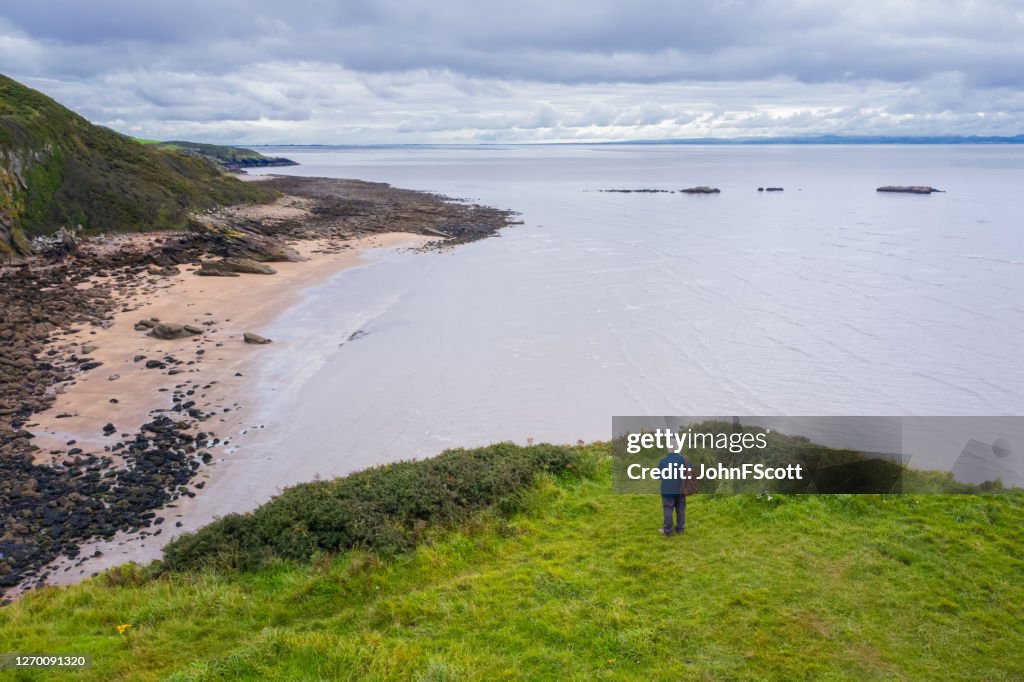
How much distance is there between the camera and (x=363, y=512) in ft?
43.4

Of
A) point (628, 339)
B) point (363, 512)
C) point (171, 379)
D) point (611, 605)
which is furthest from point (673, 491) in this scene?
point (171, 379)

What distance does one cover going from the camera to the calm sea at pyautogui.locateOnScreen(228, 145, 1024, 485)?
22.5 metres

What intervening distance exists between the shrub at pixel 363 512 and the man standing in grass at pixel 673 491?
11.3ft

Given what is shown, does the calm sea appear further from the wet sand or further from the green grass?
the green grass

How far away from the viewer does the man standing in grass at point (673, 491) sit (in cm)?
1220

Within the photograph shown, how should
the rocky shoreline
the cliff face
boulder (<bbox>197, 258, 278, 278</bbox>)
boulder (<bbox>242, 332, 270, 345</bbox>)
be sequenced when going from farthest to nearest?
the cliff face
boulder (<bbox>197, 258, 278, 278</bbox>)
boulder (<bbox>242, 332, 270, 345</bbox>)
the rocky shoreline

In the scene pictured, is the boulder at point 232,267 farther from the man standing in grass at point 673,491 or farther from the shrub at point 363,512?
the man standing in grass at point 673,491

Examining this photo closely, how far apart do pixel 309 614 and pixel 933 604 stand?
31.5ft

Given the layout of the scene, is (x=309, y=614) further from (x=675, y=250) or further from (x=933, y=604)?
(x=675, y=250)

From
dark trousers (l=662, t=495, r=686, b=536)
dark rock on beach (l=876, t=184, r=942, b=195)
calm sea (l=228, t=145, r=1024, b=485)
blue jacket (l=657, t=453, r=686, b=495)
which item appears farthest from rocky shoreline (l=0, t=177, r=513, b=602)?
dark rock on beach (l=876, t=184, r=942, b=195)

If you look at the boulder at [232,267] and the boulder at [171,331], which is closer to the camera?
the boulder at [171,331]

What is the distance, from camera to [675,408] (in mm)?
22859

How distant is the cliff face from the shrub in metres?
37.4

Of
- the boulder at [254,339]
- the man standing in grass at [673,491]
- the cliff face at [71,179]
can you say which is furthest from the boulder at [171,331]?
the man standing in grass at [673,491]
